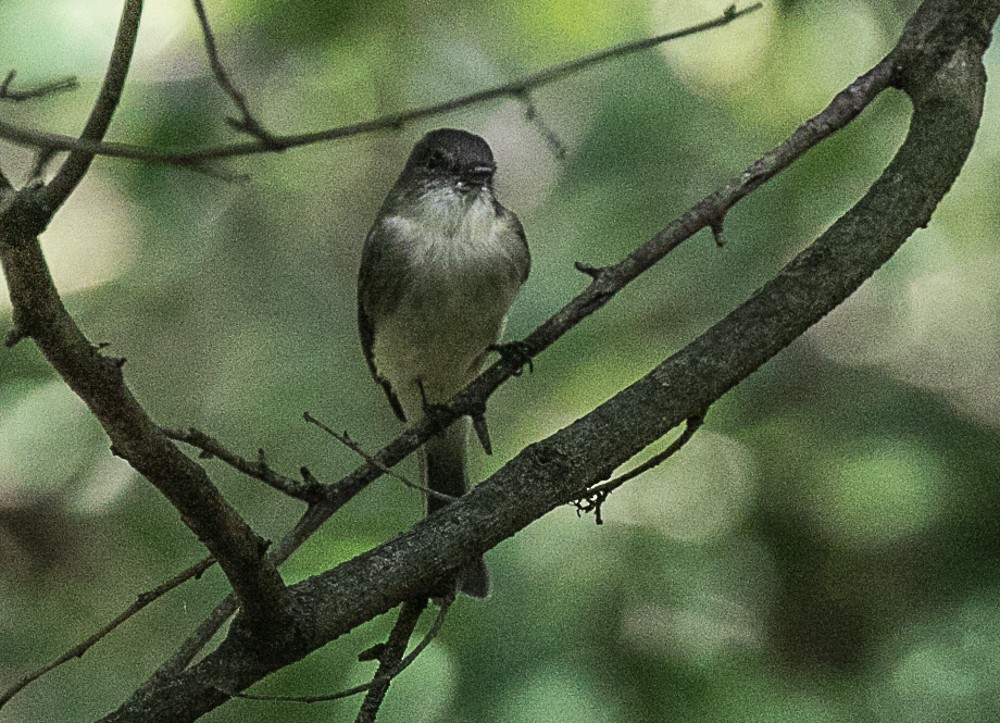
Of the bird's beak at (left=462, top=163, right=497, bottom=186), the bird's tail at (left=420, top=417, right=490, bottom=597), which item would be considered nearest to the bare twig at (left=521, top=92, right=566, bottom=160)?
the bird's beak at (left=462, top=163, right=497, bottom=186)

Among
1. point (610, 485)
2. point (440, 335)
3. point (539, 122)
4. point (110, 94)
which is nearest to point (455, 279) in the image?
point (440, 335)

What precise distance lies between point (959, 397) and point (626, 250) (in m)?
0.97

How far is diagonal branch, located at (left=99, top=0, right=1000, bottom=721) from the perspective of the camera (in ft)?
6.38

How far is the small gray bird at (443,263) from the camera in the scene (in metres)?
3.88

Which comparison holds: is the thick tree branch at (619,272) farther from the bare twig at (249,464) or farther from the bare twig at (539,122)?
the bare twig at (539,122)

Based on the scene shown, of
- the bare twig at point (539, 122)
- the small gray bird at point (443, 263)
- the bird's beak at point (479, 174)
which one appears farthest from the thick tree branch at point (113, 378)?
the bird's beak at point (479, 174)

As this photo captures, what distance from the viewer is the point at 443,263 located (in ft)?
12.8

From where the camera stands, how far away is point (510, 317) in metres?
4.16

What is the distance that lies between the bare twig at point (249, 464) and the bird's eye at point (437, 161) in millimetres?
1893

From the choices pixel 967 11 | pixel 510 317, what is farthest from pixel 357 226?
pixel 967 11

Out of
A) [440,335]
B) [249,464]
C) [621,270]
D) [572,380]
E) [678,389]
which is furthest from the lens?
[440,335]

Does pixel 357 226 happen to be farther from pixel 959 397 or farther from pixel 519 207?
pixel 959 397

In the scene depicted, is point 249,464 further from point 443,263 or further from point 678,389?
point 443,263

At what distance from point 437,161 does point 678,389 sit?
1.85 metres
